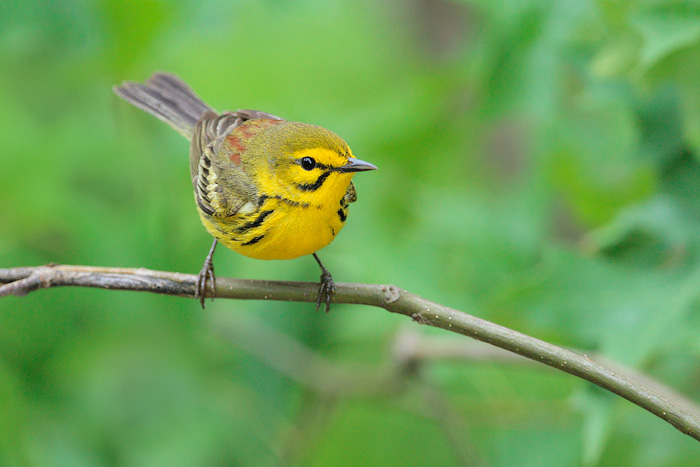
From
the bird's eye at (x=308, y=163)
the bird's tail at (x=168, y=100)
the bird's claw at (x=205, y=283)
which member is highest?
the bird's tail at (x=168, y=100)

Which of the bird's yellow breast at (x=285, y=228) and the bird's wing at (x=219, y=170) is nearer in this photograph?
the bird's yellow breast at (x=285, y=228)

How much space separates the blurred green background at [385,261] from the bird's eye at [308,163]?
42.1 inches

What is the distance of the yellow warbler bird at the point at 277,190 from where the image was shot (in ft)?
11.2

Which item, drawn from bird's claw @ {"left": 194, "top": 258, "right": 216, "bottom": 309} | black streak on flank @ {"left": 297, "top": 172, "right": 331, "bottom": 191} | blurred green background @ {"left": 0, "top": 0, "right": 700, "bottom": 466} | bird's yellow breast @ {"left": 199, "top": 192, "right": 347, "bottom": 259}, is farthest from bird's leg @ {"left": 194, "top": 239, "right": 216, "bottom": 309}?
blurred green background @ {"left": 0, "top": 0, "right": 700, "bottom": 466}

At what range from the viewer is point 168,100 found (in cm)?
503

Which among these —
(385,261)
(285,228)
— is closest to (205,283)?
(285,228)

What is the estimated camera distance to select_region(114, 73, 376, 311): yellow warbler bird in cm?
342

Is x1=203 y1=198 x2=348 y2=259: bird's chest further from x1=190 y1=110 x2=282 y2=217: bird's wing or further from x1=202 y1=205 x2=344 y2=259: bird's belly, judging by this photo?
x1=190 y1=110 x2=282 y2=217: bird's wing

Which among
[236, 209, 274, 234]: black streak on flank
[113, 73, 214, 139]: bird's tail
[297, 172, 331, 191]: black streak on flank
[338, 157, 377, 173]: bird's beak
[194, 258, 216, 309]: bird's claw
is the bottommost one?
[194, 258, 216, 309]: bird's claw

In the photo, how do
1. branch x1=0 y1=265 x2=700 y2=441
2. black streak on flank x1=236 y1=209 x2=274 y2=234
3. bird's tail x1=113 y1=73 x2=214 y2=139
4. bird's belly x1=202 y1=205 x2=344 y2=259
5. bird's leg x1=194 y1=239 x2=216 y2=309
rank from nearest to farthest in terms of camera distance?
branch x1=0 y1=265 x2=700 y2=441 < bird's leg x1=194 y1=239 x2=216 y2=309 < bird's belly x1=202 y1=205 x2=344 y2=259 < black streak on flank x1=236 y1=209 x2=274 y2=234 < bird's tail x1=113 y1=73 x2=214 y2=139

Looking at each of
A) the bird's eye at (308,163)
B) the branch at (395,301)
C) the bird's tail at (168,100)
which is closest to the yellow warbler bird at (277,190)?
the bird's eye at (308,163)

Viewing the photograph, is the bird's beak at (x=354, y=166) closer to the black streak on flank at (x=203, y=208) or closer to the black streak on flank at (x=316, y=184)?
the black streak on flank at (x=316, y=184)

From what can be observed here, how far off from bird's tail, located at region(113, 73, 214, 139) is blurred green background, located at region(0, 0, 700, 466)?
182mm

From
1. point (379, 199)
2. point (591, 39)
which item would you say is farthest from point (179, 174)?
point (591, 39)
